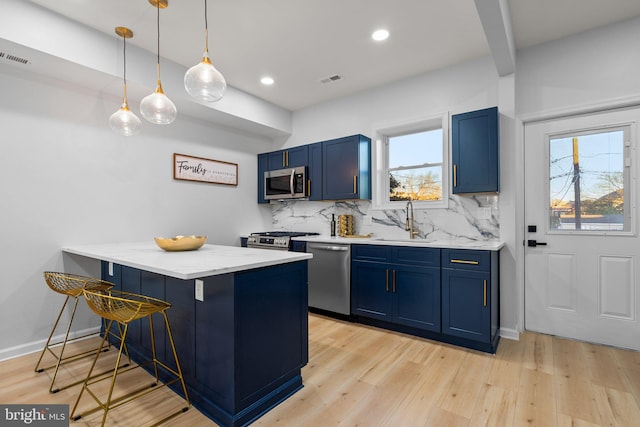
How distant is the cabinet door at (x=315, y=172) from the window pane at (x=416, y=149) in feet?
3.02

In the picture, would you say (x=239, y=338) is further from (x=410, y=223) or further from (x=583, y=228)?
(x=583, y=228)

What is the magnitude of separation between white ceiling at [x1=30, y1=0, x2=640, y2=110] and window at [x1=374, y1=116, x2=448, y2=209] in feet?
2.21

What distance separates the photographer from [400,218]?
3867 mm

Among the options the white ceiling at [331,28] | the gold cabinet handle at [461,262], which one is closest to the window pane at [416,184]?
the gold cabinet handle at [461,262]

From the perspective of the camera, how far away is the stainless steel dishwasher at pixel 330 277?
11.4 ft

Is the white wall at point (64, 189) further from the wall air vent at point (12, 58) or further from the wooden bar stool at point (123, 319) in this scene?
the wooden bar stool at point (123, 319)

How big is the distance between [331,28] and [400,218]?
2166 millimetres

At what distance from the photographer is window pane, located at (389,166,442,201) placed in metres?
3.72

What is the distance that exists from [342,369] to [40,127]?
332cm

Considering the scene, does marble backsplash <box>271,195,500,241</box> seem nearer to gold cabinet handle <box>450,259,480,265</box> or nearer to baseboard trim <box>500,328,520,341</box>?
gold cabinet handle <box>450,259,480,265</box>

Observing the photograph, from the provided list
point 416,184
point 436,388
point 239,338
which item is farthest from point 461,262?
point 239,338

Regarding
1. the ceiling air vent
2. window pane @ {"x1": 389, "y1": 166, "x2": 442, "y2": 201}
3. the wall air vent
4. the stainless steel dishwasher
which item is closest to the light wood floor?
the stainless steel dishwasher

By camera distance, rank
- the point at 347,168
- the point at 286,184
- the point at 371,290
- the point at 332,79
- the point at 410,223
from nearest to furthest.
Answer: the point at 371,290 → the point at 410,223 → the point at 332,79 → the point at 347,168 → the point at 286,184

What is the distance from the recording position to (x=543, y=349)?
2.77m
